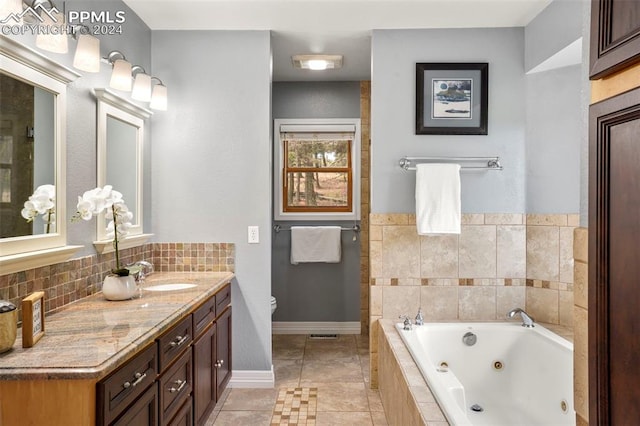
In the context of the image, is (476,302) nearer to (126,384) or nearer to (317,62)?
(317,62)

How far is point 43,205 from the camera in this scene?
1845 mm

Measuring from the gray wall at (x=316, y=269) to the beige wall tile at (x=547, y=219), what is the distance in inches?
69.1

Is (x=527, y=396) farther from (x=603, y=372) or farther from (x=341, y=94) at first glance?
(x=341, y=94)

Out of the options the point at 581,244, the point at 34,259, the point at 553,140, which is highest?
the point at 553,140

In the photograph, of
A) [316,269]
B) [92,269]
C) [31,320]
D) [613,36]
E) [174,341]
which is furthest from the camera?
[316,269]

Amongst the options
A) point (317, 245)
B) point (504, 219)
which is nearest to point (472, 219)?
point (504, 219)

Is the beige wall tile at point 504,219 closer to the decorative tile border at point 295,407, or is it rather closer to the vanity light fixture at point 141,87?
the decorative tile border at point 295,407

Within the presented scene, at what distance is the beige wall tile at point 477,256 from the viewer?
3156 mm

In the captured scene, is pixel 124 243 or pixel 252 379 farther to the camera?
pixel 252 379

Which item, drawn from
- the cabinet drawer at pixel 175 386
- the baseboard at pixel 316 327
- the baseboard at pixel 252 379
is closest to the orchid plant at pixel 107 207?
the cabinet drawer at pixel 175 386

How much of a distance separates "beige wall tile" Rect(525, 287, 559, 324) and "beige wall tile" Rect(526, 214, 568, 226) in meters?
0.44

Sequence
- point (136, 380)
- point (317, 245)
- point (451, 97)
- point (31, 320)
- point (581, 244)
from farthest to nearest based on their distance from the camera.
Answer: point (317, 245) → point (451, 97) → point (136, 380) → point (31, 320) → point (581, 244)

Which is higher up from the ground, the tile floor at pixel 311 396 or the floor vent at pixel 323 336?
the floor vent at pixel 323 336

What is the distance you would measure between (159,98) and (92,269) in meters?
1.18
